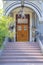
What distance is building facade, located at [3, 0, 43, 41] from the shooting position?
2389 cm

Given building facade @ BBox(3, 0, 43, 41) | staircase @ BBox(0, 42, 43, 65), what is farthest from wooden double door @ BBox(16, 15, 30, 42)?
staircase @ BBox(0, 42, 43, 65)

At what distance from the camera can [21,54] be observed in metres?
20.3

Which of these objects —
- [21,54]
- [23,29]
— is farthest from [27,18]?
[21,54]

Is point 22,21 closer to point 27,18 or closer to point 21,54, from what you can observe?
point 27,18

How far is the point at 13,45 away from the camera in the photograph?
22.4 metres

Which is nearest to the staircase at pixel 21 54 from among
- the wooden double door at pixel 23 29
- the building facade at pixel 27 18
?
the building facade at pixel 27 18

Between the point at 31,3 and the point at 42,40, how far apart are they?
136 inches

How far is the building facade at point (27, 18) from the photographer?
23891 millimetres

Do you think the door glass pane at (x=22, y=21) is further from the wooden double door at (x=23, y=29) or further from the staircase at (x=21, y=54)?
the staircase at (x=21, y=54)

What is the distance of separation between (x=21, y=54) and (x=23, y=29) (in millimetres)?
7865

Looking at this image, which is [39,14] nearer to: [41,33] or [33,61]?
[41,33]

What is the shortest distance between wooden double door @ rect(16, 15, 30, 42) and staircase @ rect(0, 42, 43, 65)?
494 centimetres

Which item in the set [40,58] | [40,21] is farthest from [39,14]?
[40,58]

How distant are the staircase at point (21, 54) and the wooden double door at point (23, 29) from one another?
195 inches
